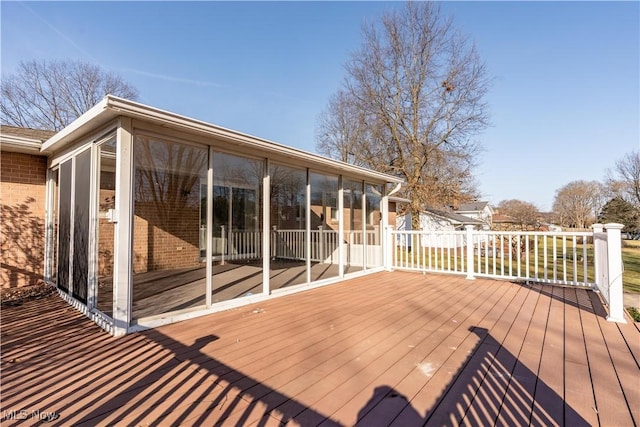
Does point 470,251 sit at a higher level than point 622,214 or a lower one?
lower

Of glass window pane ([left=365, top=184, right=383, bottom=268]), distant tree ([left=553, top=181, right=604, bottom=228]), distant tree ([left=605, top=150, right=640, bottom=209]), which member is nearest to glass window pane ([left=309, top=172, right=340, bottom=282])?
glass window pane ([left=365, top=184, right=383, bottom=268])

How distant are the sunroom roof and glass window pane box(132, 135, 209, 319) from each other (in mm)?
365

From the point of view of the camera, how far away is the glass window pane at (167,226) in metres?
3.83

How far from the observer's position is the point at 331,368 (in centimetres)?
241

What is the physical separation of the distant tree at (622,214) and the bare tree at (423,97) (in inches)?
864

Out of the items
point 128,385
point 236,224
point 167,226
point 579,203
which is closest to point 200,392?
point 128,385

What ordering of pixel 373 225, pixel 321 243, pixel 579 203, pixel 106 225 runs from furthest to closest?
pixel 579 203, pixel 373 225, pixel 321 243, pixel 106 225

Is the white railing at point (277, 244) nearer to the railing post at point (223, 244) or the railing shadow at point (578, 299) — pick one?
the railing post at point (223, 244)

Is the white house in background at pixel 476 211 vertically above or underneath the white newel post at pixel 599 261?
above

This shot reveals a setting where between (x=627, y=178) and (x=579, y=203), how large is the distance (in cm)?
1064

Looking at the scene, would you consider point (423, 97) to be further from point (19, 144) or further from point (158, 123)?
point (19, 144)

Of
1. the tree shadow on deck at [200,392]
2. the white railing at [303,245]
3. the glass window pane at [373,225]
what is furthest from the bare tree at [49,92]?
the tree shadow on deck at [200,392]

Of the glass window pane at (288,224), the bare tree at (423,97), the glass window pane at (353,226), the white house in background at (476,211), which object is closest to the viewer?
the glass window pane at (288,224)

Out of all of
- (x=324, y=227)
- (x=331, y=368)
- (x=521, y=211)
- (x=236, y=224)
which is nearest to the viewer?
(x=331, y=368)
